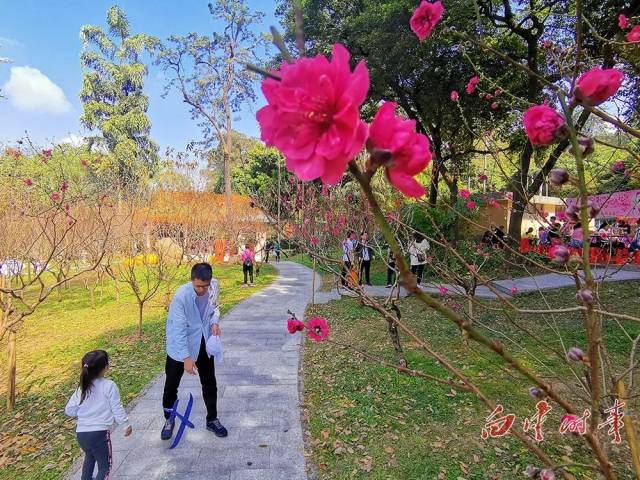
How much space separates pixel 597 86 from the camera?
69 cm

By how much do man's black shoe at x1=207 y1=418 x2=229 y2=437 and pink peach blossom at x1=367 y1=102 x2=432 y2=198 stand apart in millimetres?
3763

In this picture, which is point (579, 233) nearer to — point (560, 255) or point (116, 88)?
point (560, 255)

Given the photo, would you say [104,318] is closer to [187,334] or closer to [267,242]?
[187,334]

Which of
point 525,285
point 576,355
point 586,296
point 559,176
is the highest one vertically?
point 559,176

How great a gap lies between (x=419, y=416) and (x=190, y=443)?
2178 mm

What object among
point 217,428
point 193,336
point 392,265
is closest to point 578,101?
point 193,336

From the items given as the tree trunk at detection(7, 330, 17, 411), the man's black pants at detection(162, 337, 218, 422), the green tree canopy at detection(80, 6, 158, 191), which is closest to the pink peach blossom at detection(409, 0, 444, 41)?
the man's black pants at detection(162, 337, 218, 422)

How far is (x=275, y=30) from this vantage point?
22.9 inches

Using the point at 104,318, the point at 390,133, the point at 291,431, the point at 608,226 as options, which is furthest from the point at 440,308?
the point at 104,318

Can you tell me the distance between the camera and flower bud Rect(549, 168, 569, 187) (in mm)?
828

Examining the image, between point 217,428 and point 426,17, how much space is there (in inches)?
144

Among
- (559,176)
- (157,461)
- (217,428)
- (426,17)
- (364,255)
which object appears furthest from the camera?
(364,255)

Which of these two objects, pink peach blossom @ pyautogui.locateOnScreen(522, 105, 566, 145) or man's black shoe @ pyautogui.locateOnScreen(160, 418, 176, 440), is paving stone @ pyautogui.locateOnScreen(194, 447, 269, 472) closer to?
man's black shoe @ pyautogui.locateOnScreen(160, 418, 176, 440)

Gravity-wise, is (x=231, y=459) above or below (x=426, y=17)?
below
